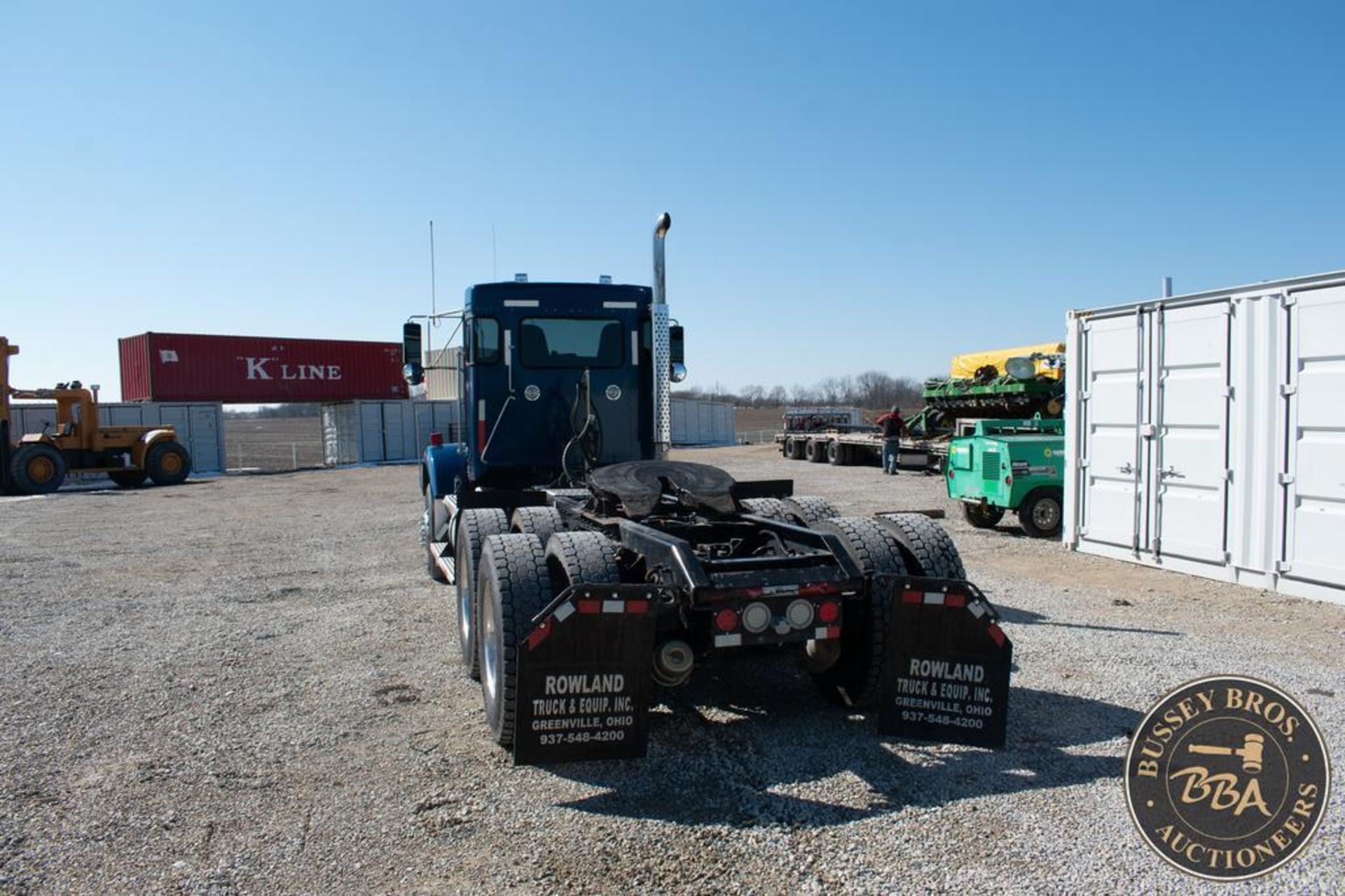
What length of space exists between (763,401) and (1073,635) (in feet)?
360

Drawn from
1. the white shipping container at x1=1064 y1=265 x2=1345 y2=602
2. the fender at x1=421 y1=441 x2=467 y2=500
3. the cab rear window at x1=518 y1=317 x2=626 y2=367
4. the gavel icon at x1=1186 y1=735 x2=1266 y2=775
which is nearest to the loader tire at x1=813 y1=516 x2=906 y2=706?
the gavel icon at x1=1186 y1=735 x2=1266 y2=775

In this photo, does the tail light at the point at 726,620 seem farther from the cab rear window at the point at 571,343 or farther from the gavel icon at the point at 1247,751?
the cab rear window at the point at 571,343

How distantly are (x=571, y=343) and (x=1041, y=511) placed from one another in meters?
7.20

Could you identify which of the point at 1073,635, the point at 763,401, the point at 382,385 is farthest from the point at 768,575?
the point at 763,401

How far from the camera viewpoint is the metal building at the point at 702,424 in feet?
154

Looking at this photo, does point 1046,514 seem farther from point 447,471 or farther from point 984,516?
point 447,471

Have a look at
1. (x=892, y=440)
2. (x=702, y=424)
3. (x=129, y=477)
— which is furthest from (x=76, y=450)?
(x=702, y=424)

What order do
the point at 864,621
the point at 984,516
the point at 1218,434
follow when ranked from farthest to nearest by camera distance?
the point at 984,516, the point at 1218,434, the point at 864,621

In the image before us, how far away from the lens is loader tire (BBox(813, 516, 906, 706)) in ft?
15.6

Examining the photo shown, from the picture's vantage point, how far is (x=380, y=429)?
121 feet

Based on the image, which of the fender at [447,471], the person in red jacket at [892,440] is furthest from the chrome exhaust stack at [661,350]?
the person in red jacket at [892,440]

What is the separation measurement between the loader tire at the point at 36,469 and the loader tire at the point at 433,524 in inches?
714

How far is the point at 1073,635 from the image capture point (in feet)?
22.9

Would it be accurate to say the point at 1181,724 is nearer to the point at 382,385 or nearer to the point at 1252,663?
the point at 1252,663
